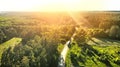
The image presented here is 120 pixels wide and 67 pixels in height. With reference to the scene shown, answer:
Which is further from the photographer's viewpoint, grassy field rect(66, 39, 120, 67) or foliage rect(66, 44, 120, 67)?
foliage rect(66, 44, 120, 67)

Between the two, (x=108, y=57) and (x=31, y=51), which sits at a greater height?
(x=31, y=51)

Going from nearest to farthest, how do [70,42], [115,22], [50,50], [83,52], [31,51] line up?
[31,51] → [50,50] → [83,52] → [70,42] → [115,22]

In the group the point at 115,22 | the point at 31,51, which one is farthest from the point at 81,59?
the point at 115,22

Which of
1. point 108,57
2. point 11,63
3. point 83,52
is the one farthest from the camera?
point 83,52

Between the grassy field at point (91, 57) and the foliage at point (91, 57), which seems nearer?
the grassy field at point (91, 57)

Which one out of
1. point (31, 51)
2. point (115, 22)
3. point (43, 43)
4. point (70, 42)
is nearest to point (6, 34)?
point (70, 42)

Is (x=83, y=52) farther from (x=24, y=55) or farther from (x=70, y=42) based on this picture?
(x=24, y=55)

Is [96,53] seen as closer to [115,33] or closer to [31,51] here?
[31,51]

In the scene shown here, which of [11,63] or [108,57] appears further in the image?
[108,57]

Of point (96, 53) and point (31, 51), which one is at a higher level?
point (31, 51)
